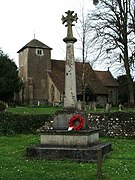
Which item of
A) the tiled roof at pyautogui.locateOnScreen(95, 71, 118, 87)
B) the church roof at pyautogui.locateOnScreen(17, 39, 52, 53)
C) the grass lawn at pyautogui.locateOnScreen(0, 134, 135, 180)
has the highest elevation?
the church roof at pyautogui.locateOnScreen(17, 39, 52, 53)

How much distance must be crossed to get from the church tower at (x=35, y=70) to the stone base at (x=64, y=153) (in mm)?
51174

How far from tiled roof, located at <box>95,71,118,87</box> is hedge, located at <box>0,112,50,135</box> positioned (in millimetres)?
48556

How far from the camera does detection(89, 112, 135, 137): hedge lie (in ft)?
63.9

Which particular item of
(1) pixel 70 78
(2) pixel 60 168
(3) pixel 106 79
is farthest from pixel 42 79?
(2) pixel 60 168

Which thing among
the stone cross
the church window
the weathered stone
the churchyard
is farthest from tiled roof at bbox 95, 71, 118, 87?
the churchyard

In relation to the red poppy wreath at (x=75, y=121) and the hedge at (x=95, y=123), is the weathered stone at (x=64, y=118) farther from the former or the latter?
the hedge at (x=95, y=123)

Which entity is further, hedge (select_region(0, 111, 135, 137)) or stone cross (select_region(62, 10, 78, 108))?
hedge (select_region(0, 111, 135, 137))

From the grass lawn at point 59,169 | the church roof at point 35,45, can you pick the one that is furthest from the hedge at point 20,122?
the church roof at point 35,45

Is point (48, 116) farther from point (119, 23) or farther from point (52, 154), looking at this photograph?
point (119, 23)

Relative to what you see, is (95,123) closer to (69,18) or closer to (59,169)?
(69,18)

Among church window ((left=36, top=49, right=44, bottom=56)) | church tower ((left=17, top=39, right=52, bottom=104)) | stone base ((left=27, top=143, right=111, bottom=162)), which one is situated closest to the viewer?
stone base ((left=27, top=143, right=111, bottom=162))

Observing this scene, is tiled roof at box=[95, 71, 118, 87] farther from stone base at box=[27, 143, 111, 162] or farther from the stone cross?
stone base at box=[27, 143, 111, 162]

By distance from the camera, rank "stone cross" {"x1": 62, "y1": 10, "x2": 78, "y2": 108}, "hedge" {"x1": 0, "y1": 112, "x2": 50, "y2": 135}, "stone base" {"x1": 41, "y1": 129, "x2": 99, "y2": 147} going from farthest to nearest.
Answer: "hedge" {"x1": 0, "y1": 112, "x2": 50, "y2": 135}
"stone cross" {"x1": 62, "y1": 10, "x2": 78, "y2": 108}
"stone base" {"x1": 41, "y1": 129, "x2": 99, "y2": 147}

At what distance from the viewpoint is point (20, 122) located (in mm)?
21000
